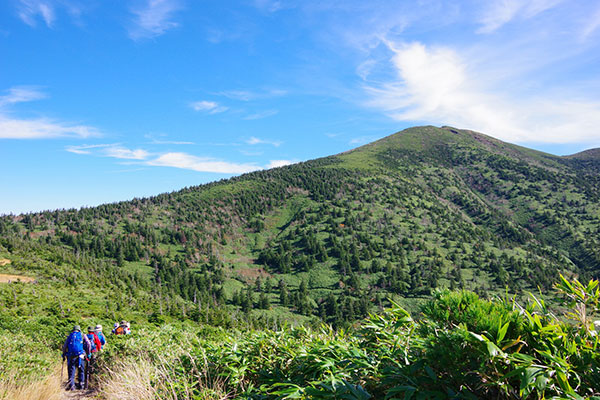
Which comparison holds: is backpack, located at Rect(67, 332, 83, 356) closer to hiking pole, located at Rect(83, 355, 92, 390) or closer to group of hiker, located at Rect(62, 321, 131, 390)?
group of hiker, located at Rect(62, 321, 131, 390)

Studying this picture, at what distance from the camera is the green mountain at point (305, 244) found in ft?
187

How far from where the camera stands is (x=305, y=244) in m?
104

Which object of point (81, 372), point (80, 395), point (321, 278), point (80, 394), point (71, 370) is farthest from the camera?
point (321, 278)

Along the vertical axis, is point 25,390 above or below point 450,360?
below

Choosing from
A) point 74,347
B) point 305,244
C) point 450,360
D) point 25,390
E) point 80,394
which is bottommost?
point 305,244

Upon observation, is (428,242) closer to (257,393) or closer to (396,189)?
(396,189)

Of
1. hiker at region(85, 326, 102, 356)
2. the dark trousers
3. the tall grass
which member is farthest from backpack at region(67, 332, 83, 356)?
the tall grass

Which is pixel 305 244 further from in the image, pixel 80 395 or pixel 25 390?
pixel 25 390

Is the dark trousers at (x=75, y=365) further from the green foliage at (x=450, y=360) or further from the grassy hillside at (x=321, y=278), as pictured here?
the green foliage at (x=450, y=360)

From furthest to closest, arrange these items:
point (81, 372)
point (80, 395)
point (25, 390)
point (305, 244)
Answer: point (305, 244), point (81, 372), point (80, 395), point (25, 390)

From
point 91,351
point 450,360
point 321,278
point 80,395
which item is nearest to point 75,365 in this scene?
point 91,351

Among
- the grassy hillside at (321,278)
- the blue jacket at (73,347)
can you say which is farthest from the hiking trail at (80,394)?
the blue jacket at (73,347)

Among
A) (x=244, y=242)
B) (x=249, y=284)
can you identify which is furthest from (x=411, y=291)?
→ (x=244, y=242)

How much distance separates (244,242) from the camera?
112000 mm
